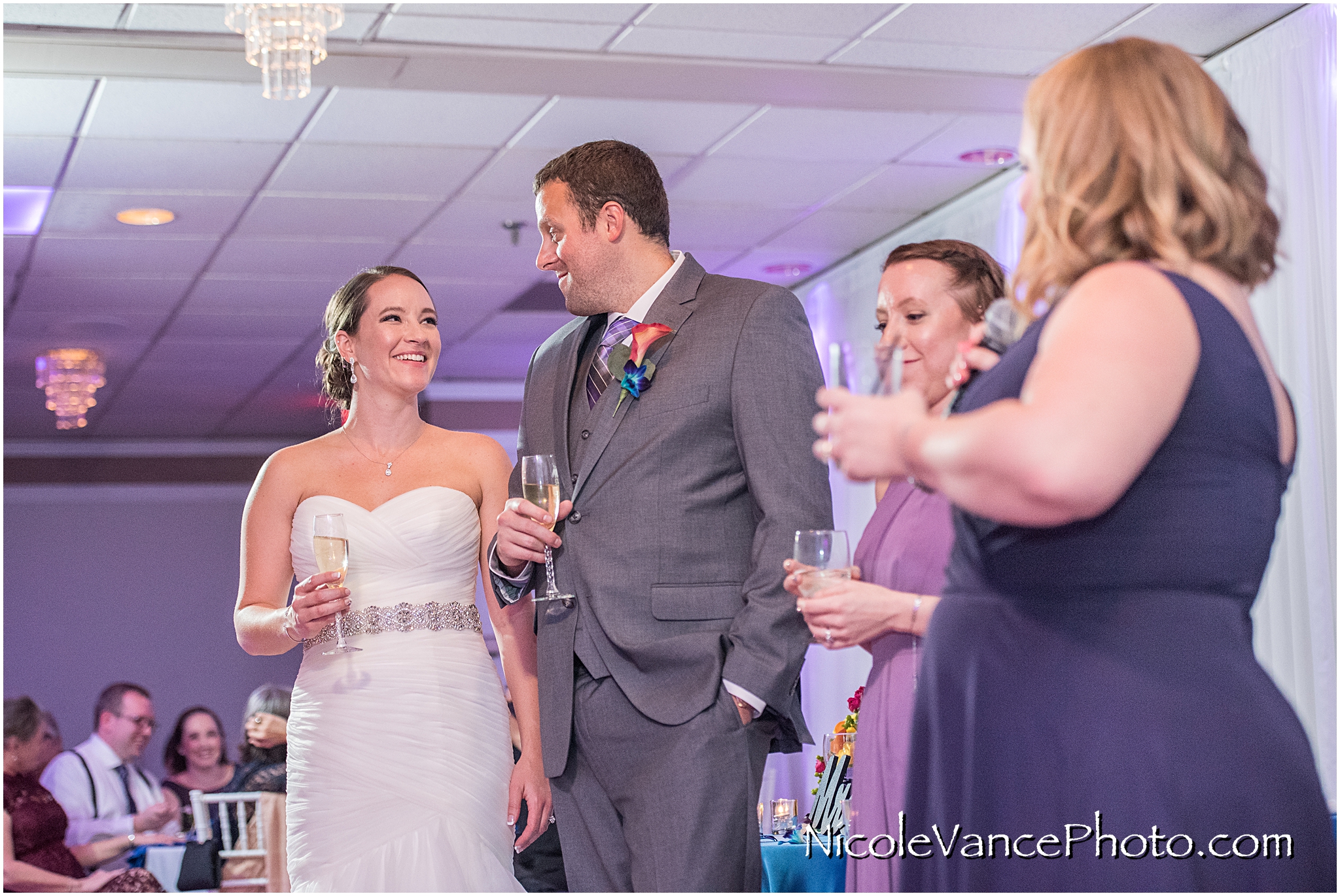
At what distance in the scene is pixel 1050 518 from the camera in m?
1.37

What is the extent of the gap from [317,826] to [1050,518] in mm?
2145

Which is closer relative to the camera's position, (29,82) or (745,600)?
(745,600)

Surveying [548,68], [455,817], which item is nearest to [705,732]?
[455,817]

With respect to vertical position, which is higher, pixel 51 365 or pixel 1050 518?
pixel 51 365

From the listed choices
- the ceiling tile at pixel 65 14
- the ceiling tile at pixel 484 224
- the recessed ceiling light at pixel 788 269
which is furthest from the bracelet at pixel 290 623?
the recessed ceiling light at pixel 788 269

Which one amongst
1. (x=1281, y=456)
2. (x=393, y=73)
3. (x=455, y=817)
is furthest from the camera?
(x=393, y=73)

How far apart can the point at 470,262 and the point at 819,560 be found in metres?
6.12

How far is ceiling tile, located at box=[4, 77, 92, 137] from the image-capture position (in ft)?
16.6

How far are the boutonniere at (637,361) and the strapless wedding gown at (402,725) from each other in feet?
2.53

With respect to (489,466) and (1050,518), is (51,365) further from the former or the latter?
(1050,518)

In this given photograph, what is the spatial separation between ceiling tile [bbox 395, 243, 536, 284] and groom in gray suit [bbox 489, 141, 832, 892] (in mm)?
5295

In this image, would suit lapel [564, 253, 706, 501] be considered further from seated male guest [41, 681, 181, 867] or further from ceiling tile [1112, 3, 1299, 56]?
seated male guest [41, 681, 181, 867]

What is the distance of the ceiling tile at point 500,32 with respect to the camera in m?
4.82

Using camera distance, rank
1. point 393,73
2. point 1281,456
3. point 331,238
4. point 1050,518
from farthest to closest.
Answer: point 331,238 → point 393,73 → point 1281,456 → point 1050,518
